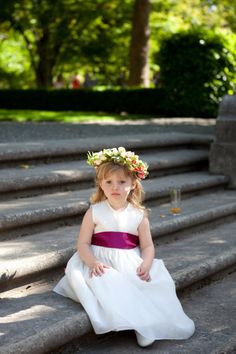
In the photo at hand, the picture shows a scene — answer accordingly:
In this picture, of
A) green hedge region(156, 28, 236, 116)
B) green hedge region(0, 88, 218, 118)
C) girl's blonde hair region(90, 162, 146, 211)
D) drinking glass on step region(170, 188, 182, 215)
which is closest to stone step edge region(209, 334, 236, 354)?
girl's blonde hair region(90, 162, 146, 211)

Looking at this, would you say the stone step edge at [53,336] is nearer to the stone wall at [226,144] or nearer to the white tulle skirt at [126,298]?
the white tulle skirt at [126,298]

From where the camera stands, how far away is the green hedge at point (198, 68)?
12875 mm

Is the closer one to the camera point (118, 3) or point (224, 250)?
point (224, 250)

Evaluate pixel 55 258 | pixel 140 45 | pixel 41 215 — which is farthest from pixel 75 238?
pixel 140 45

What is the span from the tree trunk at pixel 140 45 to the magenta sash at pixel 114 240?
14174mm

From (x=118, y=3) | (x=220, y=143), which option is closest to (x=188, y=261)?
(x=220, y=143)

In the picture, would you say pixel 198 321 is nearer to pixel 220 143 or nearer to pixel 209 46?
pixel 220 143

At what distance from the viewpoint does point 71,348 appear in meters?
3.66

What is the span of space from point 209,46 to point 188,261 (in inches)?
349

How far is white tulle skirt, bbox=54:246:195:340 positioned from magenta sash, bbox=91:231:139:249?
5 centimetres

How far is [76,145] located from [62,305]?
3.35 meters

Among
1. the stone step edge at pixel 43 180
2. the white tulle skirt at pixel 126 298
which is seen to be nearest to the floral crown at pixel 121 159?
the white tulle skirt at pixel 126 298

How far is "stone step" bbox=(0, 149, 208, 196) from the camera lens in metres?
5.51

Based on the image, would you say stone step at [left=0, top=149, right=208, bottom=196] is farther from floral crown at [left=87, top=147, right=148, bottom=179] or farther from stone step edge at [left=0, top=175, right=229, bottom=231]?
floral crown at [left=87, top=147, right=148, bottom=179]
